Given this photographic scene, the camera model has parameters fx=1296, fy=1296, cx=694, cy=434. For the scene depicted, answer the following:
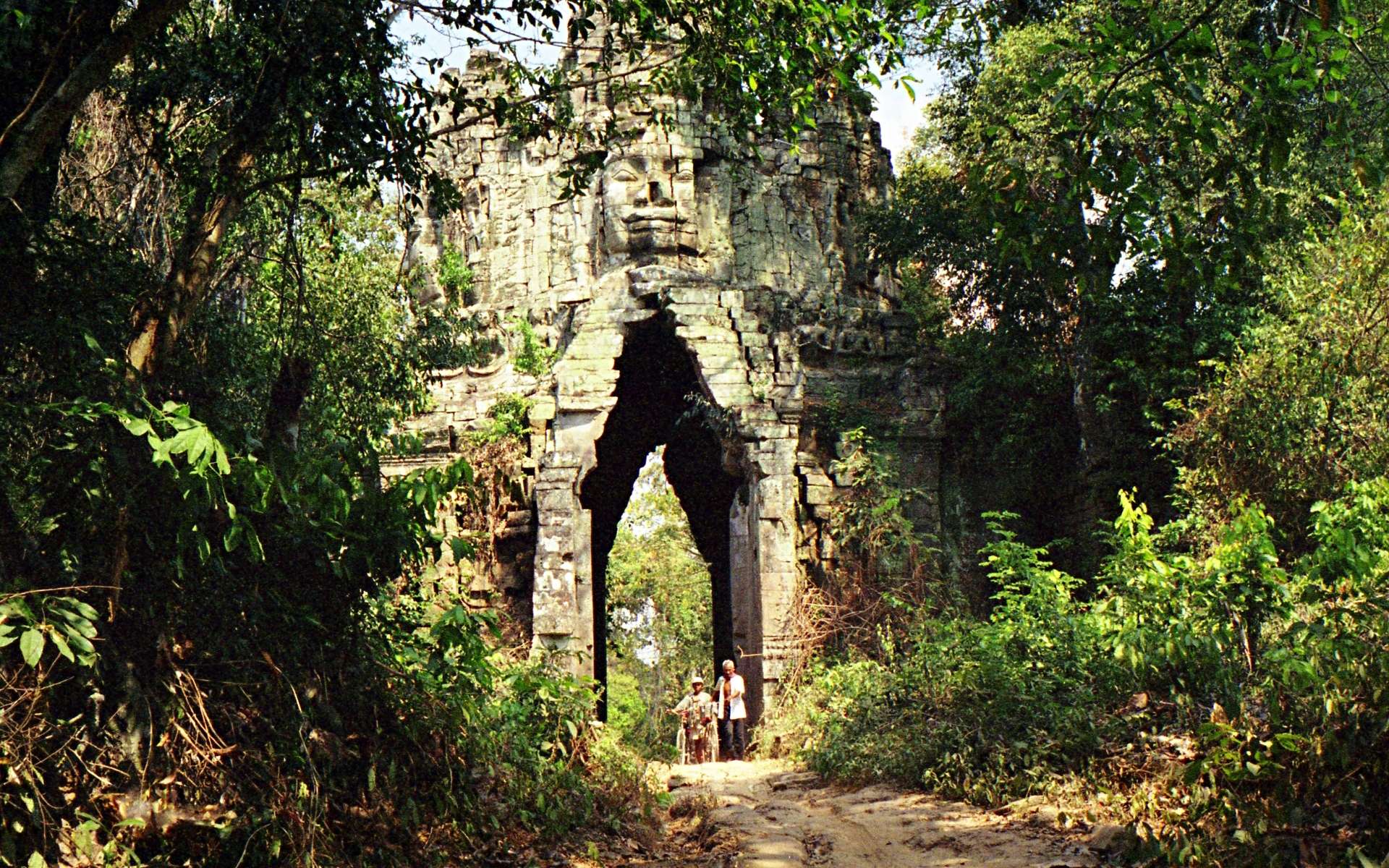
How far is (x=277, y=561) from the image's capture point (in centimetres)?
608

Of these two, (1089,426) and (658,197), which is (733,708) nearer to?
(1089,426)

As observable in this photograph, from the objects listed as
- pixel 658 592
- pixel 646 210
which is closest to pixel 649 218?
pixel 646 210

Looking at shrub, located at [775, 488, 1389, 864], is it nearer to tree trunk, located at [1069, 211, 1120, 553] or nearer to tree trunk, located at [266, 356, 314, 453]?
tree trunk, located at [1069, 211, 1120, 553]

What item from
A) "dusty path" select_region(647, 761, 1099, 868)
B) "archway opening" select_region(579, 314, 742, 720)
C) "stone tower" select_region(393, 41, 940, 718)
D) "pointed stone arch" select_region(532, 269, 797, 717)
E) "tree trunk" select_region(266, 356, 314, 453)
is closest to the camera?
"dusty path" select_region(647, 761, 1099, 868)

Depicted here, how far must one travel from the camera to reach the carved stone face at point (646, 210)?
56.1 ft

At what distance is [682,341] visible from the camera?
52.9 feet

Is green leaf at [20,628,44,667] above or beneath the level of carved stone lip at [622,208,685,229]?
beneath

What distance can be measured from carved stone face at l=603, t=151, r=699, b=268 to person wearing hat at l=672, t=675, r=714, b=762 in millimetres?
5674

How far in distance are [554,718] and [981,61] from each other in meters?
12.7

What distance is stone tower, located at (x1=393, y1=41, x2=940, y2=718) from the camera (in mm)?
15258

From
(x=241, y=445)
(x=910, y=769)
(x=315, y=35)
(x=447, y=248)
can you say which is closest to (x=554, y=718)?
A: (x=910, y=769)

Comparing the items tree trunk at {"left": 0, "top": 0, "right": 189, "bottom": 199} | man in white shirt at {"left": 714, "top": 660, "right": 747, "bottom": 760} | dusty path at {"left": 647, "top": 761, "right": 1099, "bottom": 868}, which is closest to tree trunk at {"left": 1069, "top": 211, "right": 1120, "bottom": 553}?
man in white shirt at {"left": 714, "top": 660, "right": 747, "bottom": 760}

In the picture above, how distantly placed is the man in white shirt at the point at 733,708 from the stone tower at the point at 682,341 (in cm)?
18

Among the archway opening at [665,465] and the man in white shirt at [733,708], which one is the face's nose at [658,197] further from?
the man in white shirt at [733,708]
